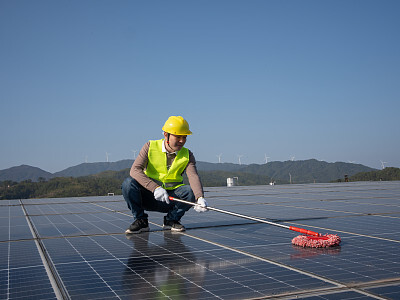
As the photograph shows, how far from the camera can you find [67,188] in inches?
3327

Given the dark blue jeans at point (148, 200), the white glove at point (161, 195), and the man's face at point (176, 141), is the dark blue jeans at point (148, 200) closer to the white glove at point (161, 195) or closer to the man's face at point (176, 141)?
the white glove at point (161, 195)

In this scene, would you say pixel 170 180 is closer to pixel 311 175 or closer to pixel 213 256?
pixel 213 256

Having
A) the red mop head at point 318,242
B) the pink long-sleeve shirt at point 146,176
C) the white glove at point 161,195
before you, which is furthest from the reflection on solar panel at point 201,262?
the pink long-sleeve shirt at point 146,176

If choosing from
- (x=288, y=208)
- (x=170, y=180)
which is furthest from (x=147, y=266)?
(x=288, y=208)

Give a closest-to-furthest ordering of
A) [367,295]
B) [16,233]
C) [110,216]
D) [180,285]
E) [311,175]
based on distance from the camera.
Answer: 1. [367,295]
2. [180,285]
3. [16,233]
4. [110,216]
5. [311,175]

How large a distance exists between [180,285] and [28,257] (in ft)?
6.38

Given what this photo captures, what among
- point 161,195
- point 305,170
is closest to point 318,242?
point 161,195

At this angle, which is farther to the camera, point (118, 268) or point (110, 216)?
point (110, 216)

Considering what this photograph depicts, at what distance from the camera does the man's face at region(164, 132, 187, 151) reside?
20.7 feet

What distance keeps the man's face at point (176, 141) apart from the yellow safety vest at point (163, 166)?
104 mm

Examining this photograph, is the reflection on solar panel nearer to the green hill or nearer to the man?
the man

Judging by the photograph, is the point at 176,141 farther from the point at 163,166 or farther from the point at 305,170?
the point at 305,170

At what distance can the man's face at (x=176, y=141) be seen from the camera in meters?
6.32

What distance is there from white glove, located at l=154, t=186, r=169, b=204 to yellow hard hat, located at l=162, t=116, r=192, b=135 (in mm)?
806
